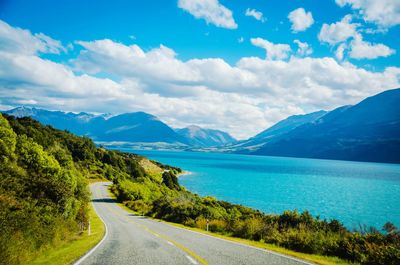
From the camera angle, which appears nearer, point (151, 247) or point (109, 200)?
point (151, 247)

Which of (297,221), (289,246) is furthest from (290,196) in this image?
(289,246)

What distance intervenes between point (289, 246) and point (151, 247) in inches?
276

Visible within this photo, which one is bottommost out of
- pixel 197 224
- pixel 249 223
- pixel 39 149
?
pixel 197 224

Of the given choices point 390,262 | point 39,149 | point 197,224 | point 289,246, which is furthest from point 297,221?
point 39,149

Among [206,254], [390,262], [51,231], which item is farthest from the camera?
[51,231]

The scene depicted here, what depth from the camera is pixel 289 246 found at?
14641 mm

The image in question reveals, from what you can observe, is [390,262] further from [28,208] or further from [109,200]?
[109,200]

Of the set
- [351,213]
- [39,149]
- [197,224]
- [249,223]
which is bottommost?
[351,213]

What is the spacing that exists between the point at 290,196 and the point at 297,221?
55.7 m

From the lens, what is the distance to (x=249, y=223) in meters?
19.1

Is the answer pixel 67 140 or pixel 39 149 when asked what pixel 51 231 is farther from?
pixel 67 140

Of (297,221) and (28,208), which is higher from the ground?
(28,208)

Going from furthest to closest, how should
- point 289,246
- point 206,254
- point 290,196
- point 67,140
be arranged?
1. point 67,140
2. point 290,196
3. point 289,246
4. point 206,254

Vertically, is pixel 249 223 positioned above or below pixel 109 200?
above
